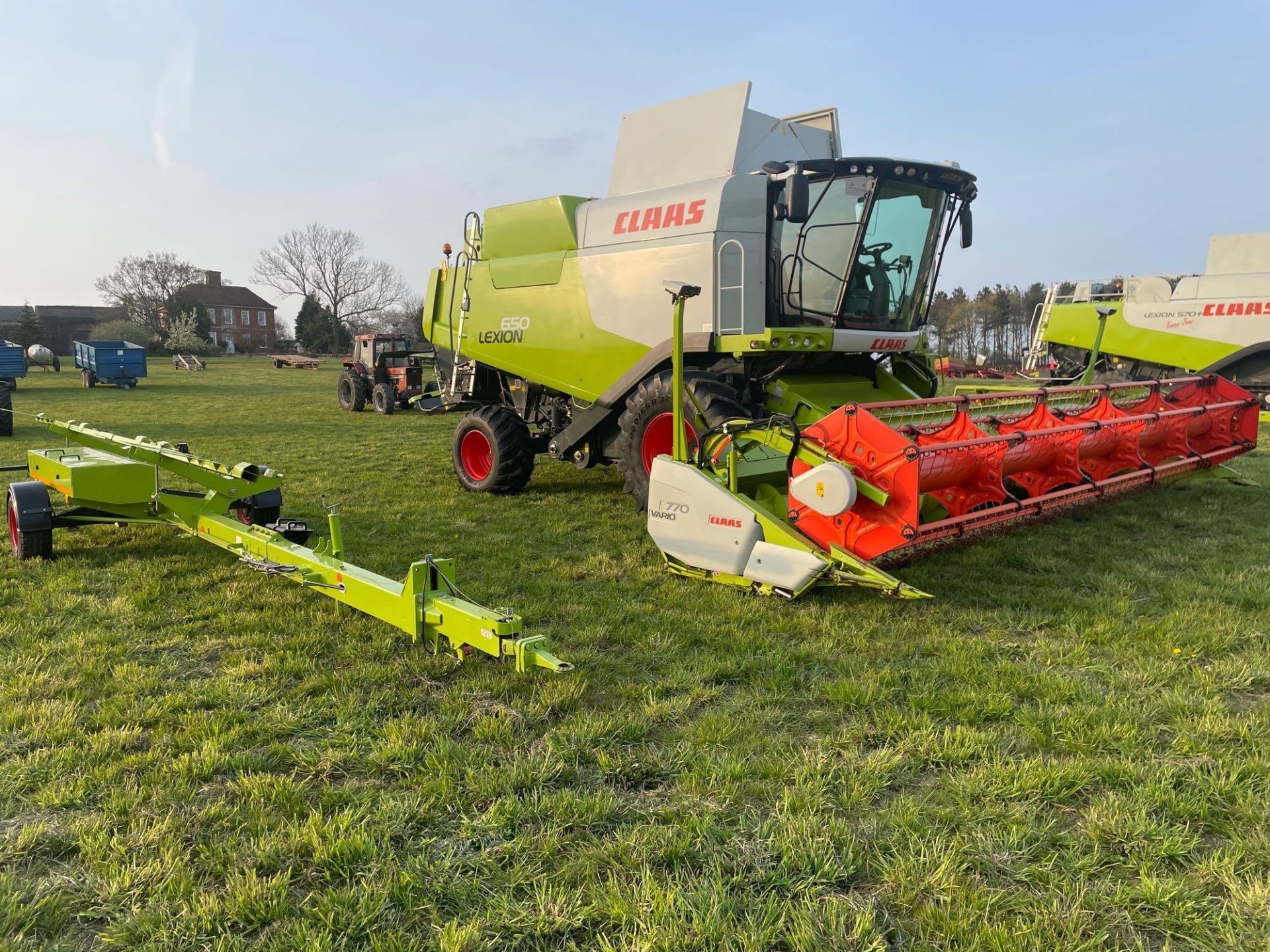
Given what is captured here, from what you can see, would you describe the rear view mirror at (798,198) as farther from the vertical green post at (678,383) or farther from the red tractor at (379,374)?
the red tractor at (379,374)

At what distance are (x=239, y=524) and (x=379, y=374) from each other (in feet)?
51.8

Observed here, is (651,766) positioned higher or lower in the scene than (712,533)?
lower

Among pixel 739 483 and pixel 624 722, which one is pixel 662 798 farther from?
pixel 739 483

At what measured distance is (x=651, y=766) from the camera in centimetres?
272

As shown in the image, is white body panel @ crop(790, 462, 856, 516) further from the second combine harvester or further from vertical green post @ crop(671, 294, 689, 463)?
vertical green post @ crop(671, 294, 689, 463)

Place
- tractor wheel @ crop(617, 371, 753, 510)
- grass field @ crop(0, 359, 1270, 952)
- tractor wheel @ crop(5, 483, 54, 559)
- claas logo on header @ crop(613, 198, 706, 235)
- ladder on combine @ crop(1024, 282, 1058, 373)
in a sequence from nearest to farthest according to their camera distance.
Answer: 1. grass field @ crop(0, 359, 1270, 952)
2. tractor wheel @ crop(5, 483, 54, 559)
3. tractor wheel @ crop(617, 371, 753, 510)
4. claas logo on header @ crop(613, 198, 706, 235)
5. ladder on combine @ crop(1024, 282, 1058, 373)

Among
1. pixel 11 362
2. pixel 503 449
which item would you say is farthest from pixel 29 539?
pixel 11 362

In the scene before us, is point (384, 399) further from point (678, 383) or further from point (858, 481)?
point (858, 481)

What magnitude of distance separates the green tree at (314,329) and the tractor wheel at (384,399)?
43.9 metres

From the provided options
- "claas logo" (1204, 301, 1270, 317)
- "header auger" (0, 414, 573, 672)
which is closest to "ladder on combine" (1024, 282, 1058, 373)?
"claas logo" (1204, 301, 1270, 317)

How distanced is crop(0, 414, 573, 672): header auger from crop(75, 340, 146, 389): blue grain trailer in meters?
21.5

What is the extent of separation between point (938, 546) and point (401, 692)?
123 inches

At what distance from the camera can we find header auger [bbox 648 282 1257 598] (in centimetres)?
397

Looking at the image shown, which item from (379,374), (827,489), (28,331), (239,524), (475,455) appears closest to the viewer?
(827,489)
